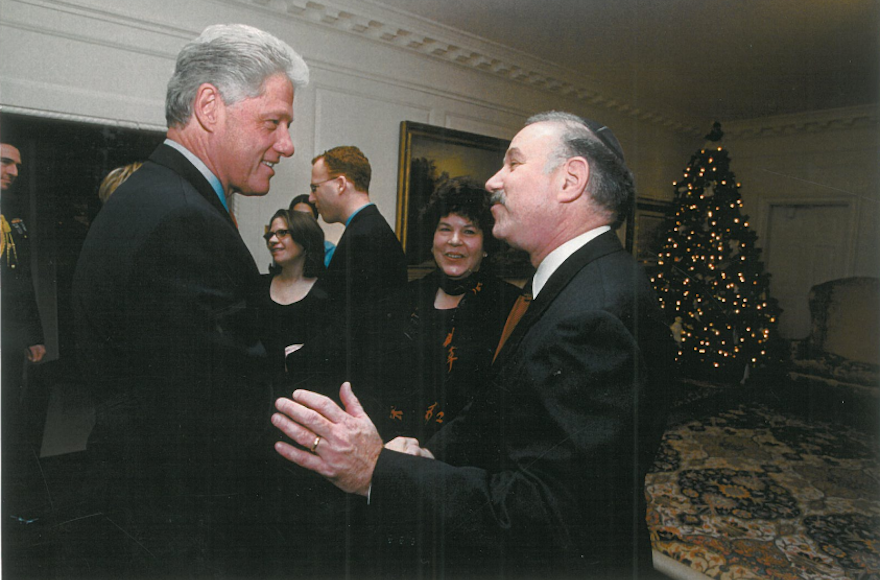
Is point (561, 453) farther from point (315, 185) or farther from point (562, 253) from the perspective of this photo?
point (315, 185)

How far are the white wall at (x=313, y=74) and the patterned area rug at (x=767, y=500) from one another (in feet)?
7.78

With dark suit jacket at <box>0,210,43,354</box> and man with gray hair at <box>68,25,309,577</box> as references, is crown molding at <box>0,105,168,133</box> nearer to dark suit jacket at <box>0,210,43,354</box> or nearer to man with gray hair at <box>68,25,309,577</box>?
dark suit jacket at <box>0,210,43,354</box>

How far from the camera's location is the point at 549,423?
29.9 inches

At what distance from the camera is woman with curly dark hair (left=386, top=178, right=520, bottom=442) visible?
1641mm

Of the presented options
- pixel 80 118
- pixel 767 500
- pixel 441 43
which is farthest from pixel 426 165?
pixel 767 500

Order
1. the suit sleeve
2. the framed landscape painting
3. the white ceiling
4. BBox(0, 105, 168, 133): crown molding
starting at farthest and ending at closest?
the framed landscape painting
the white ceiling
BBox(0, 105, 168, 133): crown molding
the suit sleeve

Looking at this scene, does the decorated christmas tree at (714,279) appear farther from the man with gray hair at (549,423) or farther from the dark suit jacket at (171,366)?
the dark suit jacket at (171,366)

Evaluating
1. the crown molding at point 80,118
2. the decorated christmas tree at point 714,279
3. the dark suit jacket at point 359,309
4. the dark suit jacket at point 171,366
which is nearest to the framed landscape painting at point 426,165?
the dark suit jacket at point 359,309

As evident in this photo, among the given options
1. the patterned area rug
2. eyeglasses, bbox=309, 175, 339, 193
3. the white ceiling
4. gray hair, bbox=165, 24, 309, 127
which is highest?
the white ceiling

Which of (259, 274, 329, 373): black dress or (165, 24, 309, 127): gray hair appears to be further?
(259, 274, 329, 373): black dress

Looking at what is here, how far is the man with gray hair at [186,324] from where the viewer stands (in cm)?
83

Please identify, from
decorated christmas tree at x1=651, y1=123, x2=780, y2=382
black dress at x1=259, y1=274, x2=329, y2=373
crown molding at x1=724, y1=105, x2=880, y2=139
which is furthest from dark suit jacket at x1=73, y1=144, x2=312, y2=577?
decorated christmas tree at x1=651, y1=123, x2=780, y2=382

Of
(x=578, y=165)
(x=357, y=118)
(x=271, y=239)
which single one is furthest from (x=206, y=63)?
(x=357, y=118)

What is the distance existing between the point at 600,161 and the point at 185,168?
→ 81cm
